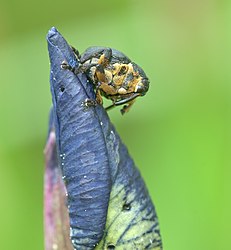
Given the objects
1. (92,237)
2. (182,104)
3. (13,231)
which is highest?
(92,237)

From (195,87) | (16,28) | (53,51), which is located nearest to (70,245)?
(53,51)

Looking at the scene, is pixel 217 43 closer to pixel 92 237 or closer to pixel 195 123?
pixel 195 123

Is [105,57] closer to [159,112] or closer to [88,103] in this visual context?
[88,103]

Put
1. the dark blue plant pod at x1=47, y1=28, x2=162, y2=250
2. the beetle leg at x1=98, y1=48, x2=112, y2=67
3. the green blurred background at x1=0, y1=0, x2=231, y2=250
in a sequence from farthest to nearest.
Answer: the green blurred background at x1=0, y1=0, x2=231, y2=250, the beetle leg at x1=98, y1=48, x2=112, y2=67, the dark blue plant pod at x1=47, y1=28, x2=162, y2=250

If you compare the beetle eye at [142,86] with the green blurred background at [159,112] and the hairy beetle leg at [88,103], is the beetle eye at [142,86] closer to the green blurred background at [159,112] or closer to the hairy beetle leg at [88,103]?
the hairy beetle leg at [88,103]

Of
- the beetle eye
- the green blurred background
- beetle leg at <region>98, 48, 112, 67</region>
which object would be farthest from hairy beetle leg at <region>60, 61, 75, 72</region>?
the green blurred background

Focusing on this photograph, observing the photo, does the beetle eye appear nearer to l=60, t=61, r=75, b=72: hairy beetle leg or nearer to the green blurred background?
l=60, t=61, r=75, b=72: hairy beetle leg
